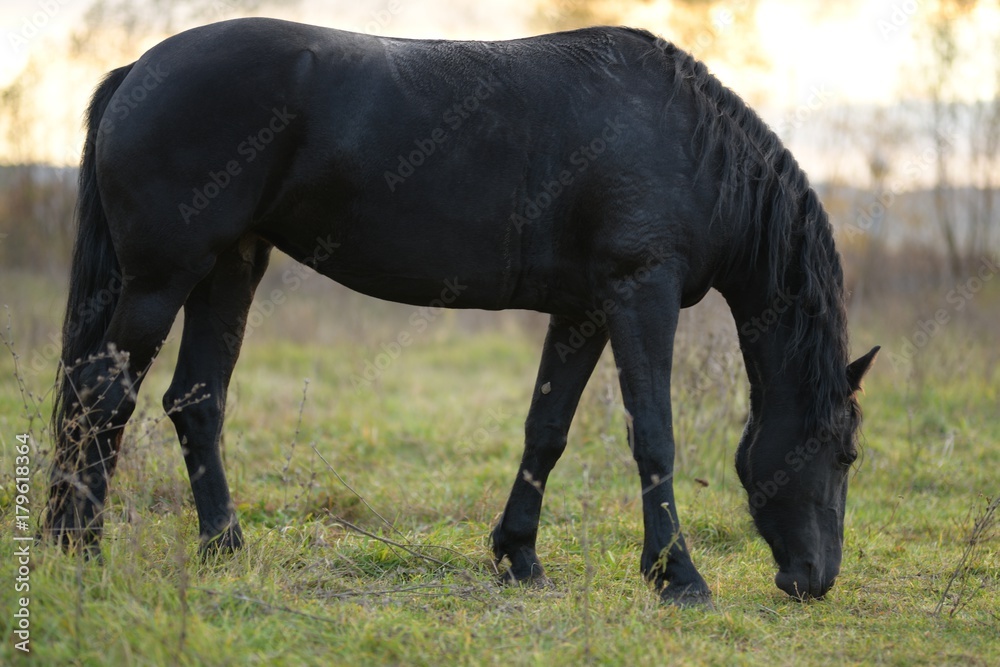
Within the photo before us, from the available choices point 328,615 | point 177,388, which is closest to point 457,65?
point 177,388

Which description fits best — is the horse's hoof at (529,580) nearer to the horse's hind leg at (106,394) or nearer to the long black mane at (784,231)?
the long black mane at (784,231)

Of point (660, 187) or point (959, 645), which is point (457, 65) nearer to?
point (660, 187)

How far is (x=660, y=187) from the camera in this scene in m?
3.54

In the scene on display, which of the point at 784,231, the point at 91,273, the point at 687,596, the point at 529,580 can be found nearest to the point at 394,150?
the point at 91,273

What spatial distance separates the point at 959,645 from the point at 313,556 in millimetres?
2750

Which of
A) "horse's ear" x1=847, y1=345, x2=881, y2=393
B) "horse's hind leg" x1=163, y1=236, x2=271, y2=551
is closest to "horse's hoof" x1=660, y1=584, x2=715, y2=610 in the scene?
"horse's ear" x1=847, y1=345, x2=881, y2=393

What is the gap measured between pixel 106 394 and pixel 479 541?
6.65ft

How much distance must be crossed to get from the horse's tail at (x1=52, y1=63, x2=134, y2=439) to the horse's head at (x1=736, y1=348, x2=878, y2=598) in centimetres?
296

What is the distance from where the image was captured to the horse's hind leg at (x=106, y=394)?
3414 mm

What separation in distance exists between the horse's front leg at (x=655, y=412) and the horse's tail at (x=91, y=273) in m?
2.17

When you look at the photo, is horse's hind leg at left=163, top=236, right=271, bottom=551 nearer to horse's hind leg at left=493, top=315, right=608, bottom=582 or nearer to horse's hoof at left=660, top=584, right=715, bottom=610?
horse's hind leg at left=493, top=315, right=608, bottom=582

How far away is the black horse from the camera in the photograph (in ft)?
11.2

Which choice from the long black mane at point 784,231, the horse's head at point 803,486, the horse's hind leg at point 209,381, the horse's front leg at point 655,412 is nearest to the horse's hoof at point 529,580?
the horse's front leg at point 655,412

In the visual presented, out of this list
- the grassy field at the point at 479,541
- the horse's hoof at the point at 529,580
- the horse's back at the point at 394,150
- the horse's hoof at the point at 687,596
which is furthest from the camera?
the horse's hoof at the point at 529,580
